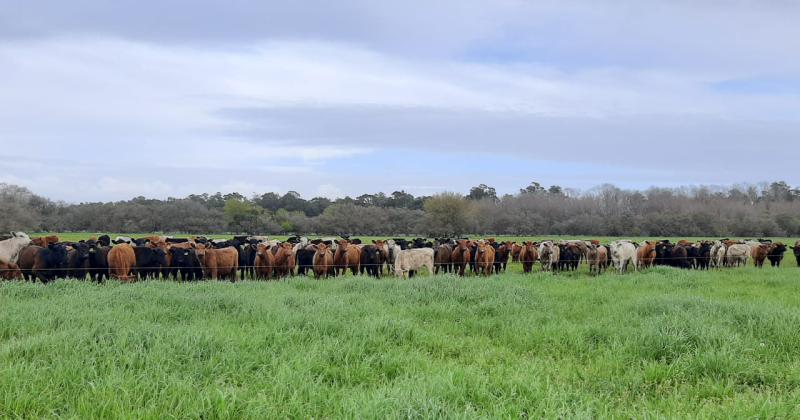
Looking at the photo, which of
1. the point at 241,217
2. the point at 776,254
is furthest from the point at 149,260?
the point at 241,217

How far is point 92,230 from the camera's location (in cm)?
6588

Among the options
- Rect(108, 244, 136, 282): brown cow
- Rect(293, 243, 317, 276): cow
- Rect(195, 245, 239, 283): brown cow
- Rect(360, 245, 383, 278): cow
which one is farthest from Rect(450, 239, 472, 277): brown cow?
Rect(108, 244, 136, 282): brown cow

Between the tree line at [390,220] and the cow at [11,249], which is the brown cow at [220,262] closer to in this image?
the cow at [11,249]

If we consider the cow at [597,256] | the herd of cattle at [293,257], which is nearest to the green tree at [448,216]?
the herd of cattle at [293,257]

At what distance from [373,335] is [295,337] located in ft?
2.92

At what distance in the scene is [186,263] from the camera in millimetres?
14875

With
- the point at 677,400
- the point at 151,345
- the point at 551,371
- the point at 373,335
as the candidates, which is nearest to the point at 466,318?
the point at 373,335

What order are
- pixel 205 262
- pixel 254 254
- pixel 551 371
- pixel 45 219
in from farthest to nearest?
pixel 45 219 → pixel 254 254 → pixel 205 262 → pixel 551 371

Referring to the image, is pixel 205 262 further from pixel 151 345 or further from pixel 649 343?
pixel 649 343

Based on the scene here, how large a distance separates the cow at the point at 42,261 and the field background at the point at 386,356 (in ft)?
16.0

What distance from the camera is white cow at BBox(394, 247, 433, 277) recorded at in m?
16.4

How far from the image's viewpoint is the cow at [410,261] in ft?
53.9

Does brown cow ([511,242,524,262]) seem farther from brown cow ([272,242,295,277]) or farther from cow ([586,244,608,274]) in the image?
brown cow ([272,242,295,277])

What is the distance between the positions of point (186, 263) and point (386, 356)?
455 inches
